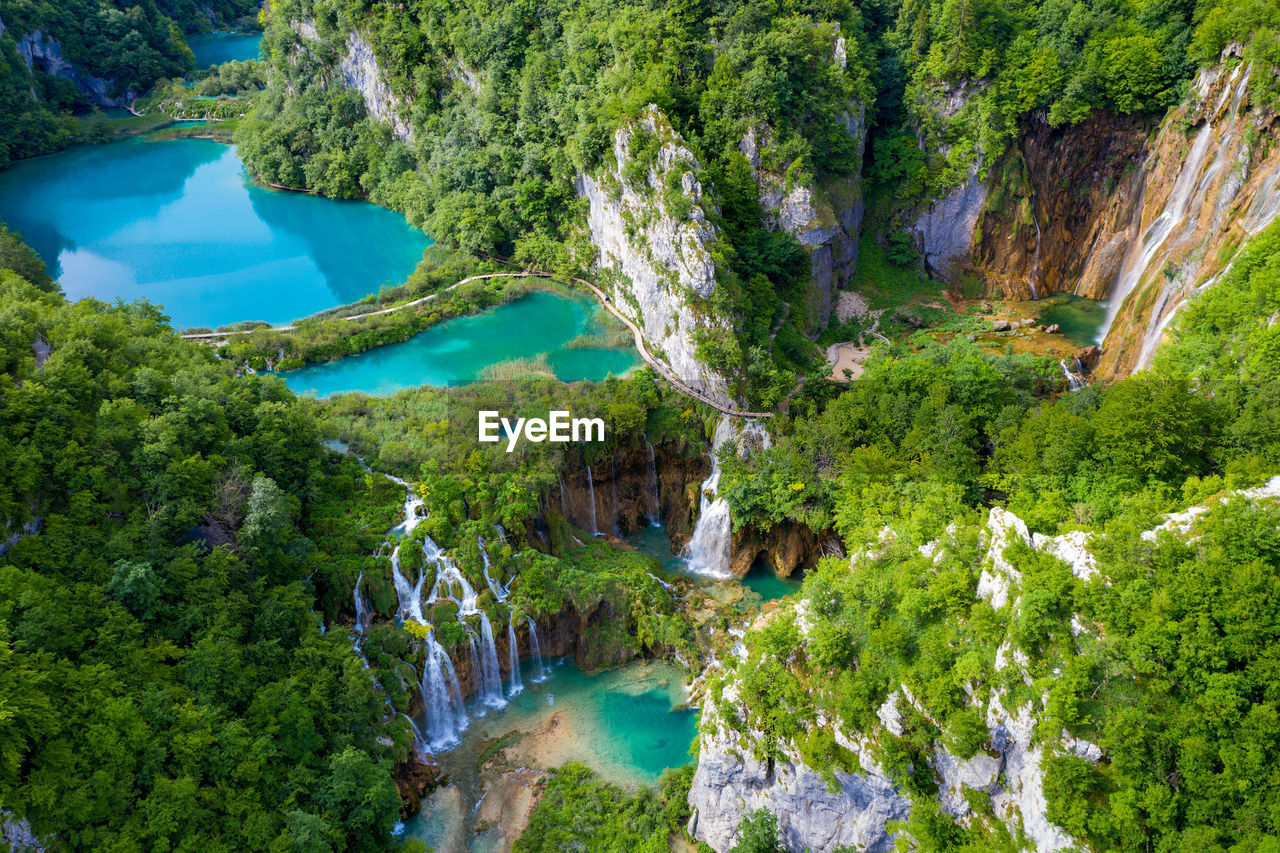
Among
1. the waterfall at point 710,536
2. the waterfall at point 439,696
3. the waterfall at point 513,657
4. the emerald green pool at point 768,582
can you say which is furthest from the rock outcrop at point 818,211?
the waterfall at point 439,696

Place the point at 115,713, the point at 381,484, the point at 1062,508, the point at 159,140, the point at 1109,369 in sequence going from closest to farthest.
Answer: the point at 115,713
the point at 1062,508
the point at 381,484
the point at 1109,369
the point at 159,140

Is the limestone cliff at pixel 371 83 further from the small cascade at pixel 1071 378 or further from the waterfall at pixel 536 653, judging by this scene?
the small cascade at pixel 1071 378

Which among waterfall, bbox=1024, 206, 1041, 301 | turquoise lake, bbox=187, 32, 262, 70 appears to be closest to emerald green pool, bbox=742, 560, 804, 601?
waterfall, bbox=1024, 206, 1041, 301

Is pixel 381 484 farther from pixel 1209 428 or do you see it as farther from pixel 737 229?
pixel 1209 428

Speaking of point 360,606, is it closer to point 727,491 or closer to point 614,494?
point 614,494

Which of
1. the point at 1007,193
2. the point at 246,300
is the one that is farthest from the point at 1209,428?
the point at 246,300

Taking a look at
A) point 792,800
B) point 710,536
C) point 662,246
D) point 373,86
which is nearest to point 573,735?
point 792,800

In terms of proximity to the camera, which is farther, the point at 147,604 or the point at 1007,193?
the point at 1007,193

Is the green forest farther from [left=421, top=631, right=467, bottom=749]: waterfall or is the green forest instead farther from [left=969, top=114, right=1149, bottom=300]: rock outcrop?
[left=969, top=114, right=1149, bottom=300]: rock outcrop
